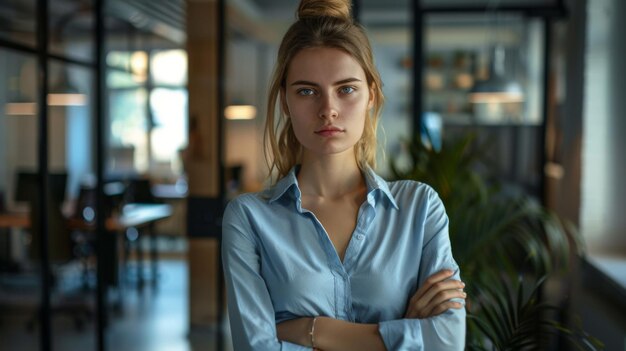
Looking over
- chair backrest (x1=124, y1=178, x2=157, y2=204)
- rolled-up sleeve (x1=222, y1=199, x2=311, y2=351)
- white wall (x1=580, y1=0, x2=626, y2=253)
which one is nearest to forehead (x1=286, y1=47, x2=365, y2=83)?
rolled-up sleeve (x1=222, y1=199, x2=311, y2=351)

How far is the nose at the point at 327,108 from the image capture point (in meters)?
1.28

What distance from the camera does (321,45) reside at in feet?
4.28

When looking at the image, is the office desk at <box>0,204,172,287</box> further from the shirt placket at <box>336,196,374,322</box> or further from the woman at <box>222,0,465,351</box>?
the shirt placket at <box>336,196,374,322</box>

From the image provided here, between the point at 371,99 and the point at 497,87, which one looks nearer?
the point at 371,99

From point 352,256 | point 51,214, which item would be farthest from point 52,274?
point 352,256

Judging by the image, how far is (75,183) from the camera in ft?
19.5

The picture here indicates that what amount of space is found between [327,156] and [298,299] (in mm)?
310

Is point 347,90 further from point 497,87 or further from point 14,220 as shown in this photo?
point 497,87

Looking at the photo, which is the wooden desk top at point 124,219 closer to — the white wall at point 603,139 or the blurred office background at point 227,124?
the blurred office background at point 227,124

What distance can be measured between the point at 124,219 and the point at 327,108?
496cm

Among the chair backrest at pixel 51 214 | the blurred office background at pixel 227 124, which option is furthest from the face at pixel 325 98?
the chair backrest at pixel 51 214

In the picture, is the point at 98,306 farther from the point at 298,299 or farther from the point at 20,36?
the point at 298,299

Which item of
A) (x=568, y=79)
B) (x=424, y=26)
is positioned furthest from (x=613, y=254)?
(x=424, y=26)

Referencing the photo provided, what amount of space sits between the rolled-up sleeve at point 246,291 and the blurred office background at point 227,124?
173cm
